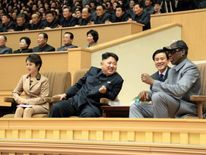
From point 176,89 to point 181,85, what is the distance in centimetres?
5

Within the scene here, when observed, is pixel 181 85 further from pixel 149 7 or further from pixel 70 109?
pixel 149 7

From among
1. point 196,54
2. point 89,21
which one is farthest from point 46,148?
point 89,21

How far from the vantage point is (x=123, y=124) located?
242 cm

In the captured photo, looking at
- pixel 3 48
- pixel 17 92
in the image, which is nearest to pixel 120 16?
pixel 3 48

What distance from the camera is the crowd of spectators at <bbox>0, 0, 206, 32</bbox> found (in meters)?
7.87

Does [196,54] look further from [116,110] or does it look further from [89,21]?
[116,110]

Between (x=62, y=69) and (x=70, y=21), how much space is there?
102 inches

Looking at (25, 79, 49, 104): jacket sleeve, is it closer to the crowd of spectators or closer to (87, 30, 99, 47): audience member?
(87, 30, 99, 47): audience member

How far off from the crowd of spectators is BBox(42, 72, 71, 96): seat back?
9.81 ft

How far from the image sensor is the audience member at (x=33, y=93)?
4.46 metres

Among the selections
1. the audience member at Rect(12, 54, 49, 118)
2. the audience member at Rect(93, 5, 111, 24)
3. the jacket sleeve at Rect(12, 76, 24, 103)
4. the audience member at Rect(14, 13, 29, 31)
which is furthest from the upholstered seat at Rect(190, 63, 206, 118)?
the audience member at Rect(14, 13, 29, 31)

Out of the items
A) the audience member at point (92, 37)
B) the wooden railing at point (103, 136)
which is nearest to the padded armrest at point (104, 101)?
the wooden railing at point (103, 136)

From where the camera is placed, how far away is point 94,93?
419 cm

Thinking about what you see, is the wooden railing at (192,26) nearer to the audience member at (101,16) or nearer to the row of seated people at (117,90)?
the audience member at (101,16)
